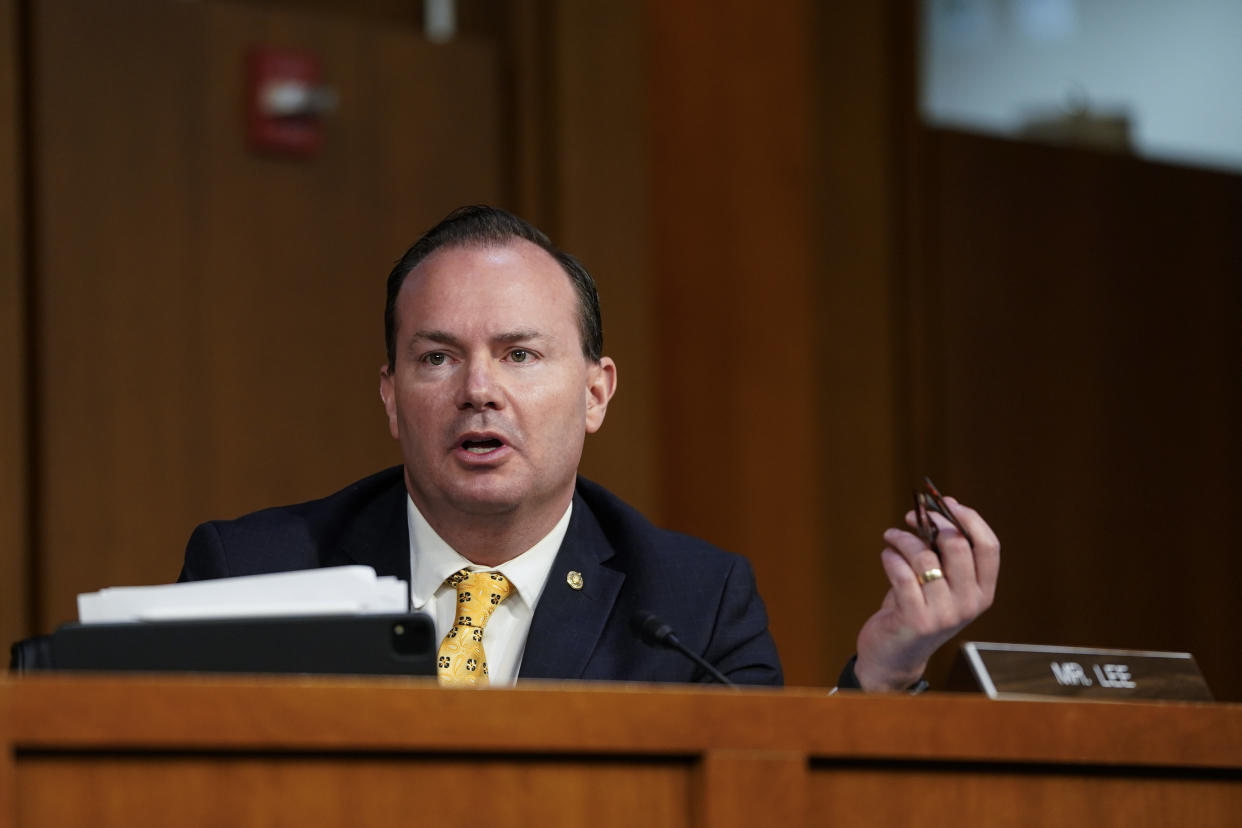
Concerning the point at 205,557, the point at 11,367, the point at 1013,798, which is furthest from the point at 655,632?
the point at 11,367

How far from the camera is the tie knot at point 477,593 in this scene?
1754 mm

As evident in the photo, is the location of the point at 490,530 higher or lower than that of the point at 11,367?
lower

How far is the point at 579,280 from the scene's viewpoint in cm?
191

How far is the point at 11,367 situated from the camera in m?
2.68

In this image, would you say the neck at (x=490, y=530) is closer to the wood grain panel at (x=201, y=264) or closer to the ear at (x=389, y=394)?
the ear at (x=389, y=394)

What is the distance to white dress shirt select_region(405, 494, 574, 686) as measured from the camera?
1764 millimetres

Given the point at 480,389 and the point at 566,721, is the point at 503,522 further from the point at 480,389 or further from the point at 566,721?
the point at 566,721

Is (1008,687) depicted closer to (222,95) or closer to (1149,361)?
(222,95)

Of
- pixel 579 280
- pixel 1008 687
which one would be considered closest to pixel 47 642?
pixel 579 280

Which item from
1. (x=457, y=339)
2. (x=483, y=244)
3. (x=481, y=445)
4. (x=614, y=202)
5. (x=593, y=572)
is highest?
(x=614, y=202)

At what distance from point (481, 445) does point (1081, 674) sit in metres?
0.72

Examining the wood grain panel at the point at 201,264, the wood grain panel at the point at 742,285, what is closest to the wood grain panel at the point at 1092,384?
the wood grain panel at the point at 742,285

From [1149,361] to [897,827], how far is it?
302 cm

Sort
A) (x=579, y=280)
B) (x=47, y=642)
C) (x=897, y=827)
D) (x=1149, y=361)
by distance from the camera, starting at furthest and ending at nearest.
A: (x=1149, y=361)
(x=579, y=280)
(x=47, y=642)
(x=897, y=827)
